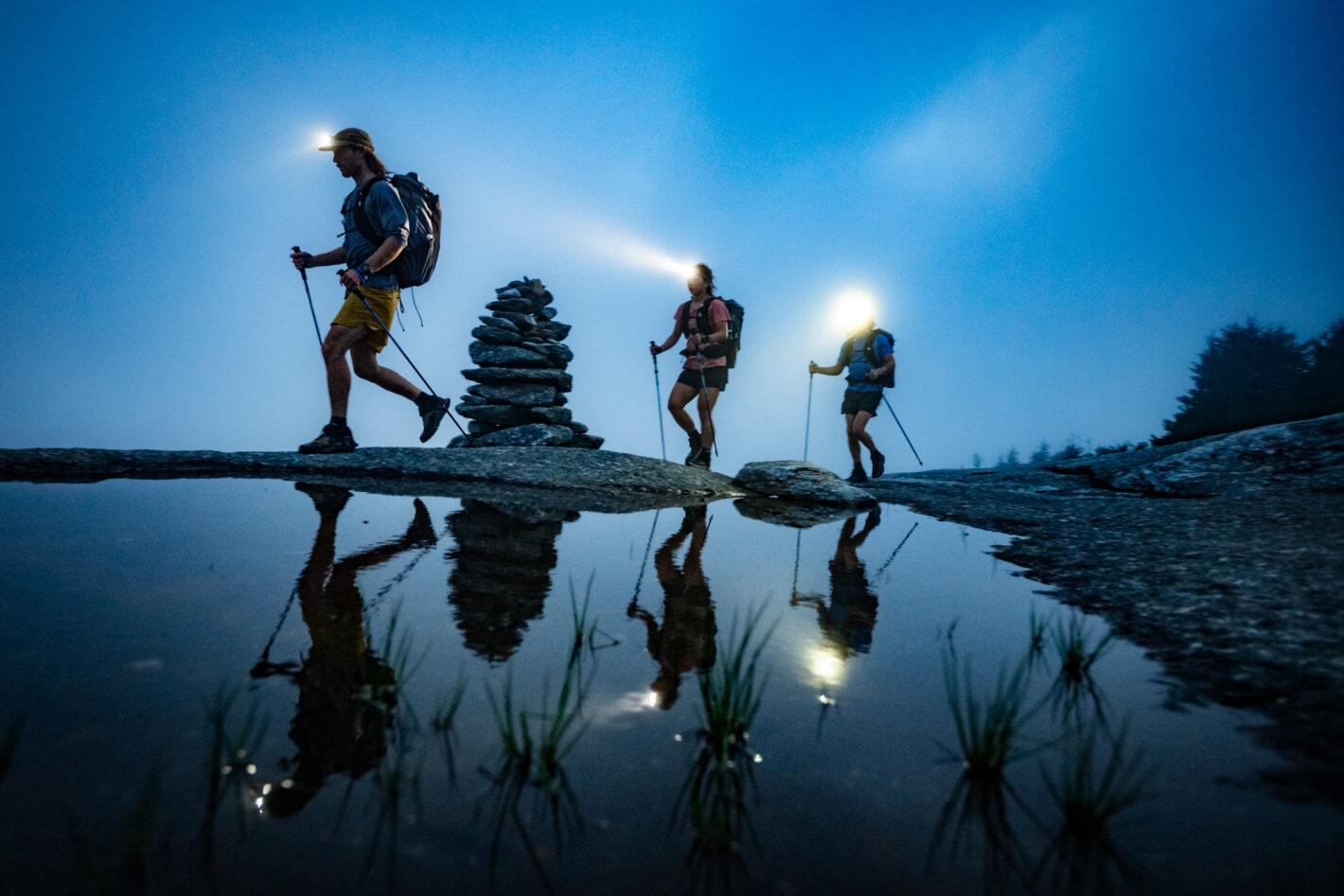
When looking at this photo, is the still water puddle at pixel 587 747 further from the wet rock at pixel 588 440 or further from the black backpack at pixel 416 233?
the wet rock at pixel 588 440

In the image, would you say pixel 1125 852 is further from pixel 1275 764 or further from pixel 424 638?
pixel 424 638

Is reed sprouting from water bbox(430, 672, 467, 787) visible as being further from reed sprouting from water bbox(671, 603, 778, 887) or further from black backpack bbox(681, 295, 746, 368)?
black backpack bbox(681, 295, 746, 368)

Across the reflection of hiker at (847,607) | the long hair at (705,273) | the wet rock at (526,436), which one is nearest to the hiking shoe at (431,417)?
the long hair at (705,273)

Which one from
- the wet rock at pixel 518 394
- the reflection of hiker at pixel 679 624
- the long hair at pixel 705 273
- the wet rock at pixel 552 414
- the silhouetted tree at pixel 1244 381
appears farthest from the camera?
the silhouetted tree at pixel 1244 381

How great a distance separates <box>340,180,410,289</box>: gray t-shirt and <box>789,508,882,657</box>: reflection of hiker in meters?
5.90

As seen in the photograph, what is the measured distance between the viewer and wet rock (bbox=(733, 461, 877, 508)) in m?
7.02

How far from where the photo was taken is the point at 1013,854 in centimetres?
104

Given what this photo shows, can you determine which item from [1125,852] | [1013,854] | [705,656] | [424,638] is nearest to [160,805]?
[424,638]

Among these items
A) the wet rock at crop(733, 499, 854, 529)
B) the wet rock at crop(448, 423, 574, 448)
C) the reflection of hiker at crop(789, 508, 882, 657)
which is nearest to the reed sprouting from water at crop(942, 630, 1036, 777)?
the reflection of hiker at crop(789, 508, 882, 657)

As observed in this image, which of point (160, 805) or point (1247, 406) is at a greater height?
point (1247, 406)

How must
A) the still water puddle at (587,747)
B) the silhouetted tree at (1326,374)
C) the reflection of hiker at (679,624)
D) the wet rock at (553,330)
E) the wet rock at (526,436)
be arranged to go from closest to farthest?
the still water puddle at (587,747) → the reflection of hiker at (679,624) → the wet rock at (526,436) → the wet rock at (553,330) → the silhouetted tree at (1326,374)

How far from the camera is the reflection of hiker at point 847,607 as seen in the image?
7.05 feet

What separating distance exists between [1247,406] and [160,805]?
1760 inches

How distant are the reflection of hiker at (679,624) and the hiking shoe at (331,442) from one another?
5645mm
